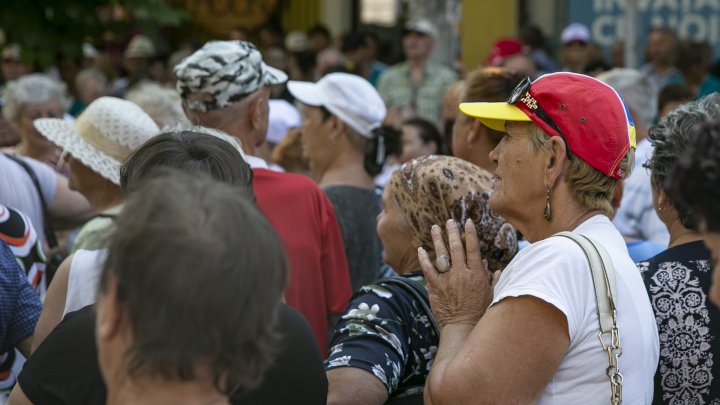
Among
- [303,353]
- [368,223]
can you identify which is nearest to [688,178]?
[303,353]

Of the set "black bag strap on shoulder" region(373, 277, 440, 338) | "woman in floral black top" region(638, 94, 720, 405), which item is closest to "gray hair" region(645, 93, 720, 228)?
"woman in floral black top" region(638, 94, 720, 405)

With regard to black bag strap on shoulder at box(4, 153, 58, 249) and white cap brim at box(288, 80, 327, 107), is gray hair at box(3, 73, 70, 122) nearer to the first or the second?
black bag strap on shoulder at box(4, 153, 58, 249)

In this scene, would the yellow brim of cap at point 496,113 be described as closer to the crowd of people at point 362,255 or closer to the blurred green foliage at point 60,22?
the crowd of people at point 362,255

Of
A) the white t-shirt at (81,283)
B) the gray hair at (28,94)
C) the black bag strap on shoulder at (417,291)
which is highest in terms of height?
the white t-shirt at (81,283)

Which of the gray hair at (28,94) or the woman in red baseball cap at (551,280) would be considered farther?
the gray hair at (28,94)

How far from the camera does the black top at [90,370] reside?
231 cm

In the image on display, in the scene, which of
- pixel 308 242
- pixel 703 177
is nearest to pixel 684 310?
pixel 703 177

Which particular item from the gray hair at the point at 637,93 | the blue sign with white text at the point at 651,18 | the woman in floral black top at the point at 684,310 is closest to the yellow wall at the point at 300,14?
the blue sign with white text at the point at 651,18

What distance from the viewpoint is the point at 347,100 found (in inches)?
197

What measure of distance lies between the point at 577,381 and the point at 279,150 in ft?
13.3

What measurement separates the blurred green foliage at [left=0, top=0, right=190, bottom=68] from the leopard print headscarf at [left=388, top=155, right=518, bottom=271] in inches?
265

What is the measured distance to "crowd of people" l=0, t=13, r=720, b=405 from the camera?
1778mm

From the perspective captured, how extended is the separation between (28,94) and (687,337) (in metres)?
4.95

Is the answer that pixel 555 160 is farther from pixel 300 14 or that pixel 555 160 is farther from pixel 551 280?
pixel 300 14
